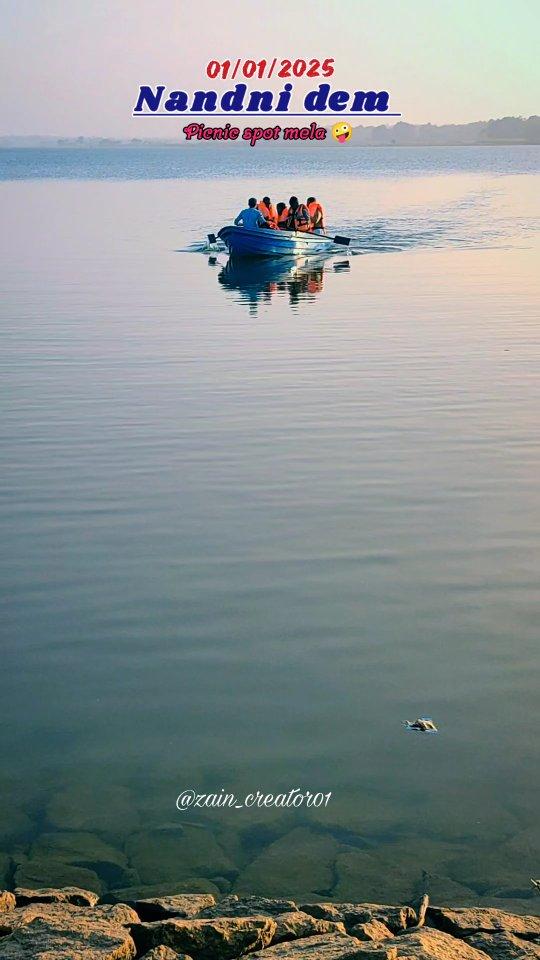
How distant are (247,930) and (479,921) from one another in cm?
106

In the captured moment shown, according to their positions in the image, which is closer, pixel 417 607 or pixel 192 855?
pixel 192 855

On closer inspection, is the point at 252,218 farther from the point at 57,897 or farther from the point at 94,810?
the point at 57,897

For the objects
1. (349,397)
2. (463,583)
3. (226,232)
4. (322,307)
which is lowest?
(463,583)

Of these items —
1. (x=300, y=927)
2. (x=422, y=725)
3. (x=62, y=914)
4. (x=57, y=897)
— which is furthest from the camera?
(x=422, y=725)

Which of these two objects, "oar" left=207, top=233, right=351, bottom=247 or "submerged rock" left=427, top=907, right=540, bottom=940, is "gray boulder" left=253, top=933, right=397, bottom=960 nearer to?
"submerged rock" left=427, top=907, right=540, bottom=940

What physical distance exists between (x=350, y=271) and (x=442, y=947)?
29323 millimetres

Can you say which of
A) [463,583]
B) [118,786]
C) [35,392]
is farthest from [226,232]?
[118,786]

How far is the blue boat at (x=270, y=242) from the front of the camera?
33.8 meters

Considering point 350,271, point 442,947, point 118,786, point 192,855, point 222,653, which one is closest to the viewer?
point 442,947

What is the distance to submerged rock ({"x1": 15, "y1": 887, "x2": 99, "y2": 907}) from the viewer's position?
557cm

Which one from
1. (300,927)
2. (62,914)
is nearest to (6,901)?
(62,914)

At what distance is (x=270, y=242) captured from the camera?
3447cm

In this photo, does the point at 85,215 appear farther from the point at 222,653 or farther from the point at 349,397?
the point at 222,653

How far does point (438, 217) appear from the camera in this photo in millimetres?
52312
